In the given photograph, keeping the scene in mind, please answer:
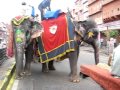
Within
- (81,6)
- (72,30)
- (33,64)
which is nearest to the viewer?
(72,30)

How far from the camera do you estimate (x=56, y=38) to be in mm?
13680

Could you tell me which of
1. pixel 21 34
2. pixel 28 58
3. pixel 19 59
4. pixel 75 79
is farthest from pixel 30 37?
pixel 75 79

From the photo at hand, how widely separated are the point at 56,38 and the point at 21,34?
119 cm

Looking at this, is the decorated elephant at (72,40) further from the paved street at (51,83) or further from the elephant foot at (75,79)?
the paved street at (51,83)

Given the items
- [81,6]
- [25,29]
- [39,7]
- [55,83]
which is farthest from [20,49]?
[81,6]

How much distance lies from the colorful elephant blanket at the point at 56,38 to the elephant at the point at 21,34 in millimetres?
386

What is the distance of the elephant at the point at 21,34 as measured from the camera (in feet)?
42.9

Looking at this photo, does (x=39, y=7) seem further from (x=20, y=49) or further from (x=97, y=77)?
(x=97, y=77)

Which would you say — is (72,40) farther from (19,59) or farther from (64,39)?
(19,59)

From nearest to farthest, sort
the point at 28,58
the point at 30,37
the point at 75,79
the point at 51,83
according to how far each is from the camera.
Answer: the point at 51,83
the point at 75,79
the point at 30,37
the point at 28,58

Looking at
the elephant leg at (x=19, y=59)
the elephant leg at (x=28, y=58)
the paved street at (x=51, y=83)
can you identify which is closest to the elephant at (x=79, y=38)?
the paved street at (x=51, y=83)

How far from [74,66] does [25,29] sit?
2.03 m

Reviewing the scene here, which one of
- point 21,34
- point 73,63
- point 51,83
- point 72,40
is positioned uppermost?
point 21,34

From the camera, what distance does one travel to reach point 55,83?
12.6m
